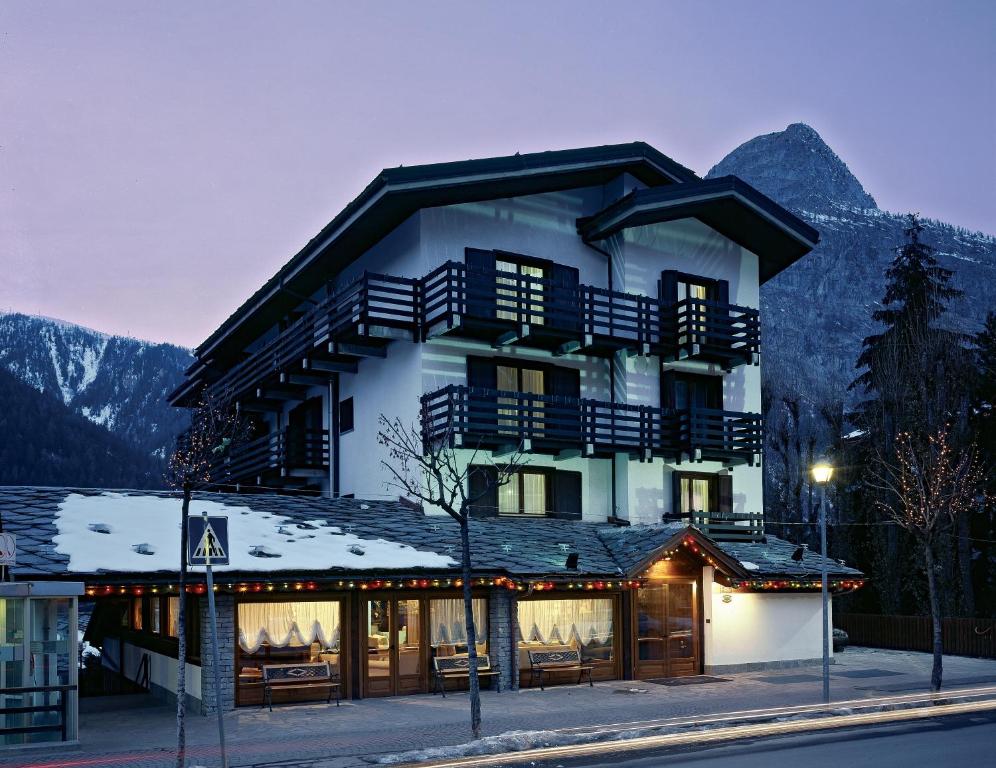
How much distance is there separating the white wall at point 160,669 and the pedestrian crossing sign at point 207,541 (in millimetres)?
6918

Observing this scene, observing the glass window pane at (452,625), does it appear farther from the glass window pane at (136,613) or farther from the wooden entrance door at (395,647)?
the glass window pane at (136,613)

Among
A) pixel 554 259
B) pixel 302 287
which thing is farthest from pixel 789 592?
pixel 302 287

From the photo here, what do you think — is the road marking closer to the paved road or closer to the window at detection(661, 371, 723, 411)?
the paved road

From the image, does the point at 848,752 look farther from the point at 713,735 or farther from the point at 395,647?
the point at 395,647

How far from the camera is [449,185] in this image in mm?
28016

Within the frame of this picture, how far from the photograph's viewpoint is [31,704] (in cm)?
1661

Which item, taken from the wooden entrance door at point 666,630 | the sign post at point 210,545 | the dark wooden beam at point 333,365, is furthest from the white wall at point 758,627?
the sign post at point 210,545

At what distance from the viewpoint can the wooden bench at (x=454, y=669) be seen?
75.4ft

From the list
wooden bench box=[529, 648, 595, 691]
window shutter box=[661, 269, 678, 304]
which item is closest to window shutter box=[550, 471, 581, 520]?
wooden bench box=[529, 648, 595, 691]

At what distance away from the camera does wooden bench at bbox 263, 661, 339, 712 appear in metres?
21.2

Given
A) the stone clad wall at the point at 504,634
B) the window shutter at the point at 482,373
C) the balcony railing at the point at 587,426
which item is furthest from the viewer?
the window shutter at the point at 482,373

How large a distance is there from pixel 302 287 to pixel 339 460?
5910 millimetres

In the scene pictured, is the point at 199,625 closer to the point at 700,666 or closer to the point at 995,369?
the point at 700,666

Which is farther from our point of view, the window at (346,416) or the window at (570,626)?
the window at (346,416)
